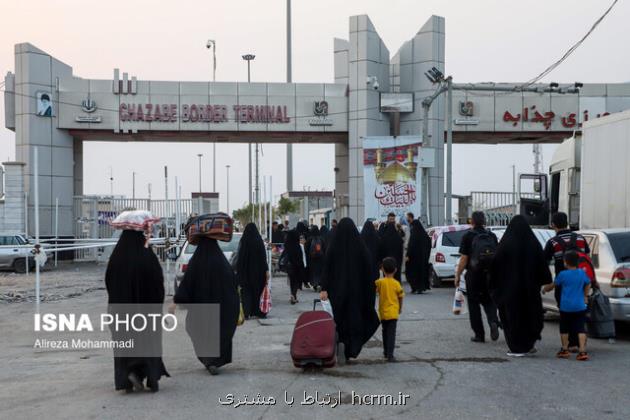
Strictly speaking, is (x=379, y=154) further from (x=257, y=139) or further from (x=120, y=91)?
(x=120, y=91)

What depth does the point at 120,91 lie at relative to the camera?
30.9 metres

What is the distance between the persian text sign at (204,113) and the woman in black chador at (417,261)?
546 inches

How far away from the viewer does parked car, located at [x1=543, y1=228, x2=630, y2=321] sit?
10.2m

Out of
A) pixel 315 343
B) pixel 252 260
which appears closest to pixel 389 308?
pixel 315 343

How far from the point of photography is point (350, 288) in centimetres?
874

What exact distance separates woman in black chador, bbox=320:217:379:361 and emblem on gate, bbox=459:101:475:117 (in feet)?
77.7

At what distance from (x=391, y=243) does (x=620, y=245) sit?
8.47m

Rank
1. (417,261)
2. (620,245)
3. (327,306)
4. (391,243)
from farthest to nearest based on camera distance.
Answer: (391,243), (417,261), (620,245), (327,306)

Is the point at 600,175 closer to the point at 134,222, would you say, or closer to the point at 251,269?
the point at 251,269

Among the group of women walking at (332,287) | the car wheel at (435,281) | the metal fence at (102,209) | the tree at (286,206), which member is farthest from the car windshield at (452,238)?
the tree at (286,206)

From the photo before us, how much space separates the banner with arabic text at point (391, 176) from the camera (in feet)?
92.7

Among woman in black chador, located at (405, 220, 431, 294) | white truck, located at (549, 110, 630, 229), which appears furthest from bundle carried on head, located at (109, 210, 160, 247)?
woman in black chador, located at (405, 220, 431, 294)

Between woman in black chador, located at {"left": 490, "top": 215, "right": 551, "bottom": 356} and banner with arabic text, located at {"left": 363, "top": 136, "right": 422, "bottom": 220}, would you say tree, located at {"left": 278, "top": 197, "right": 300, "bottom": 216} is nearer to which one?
banner with arabic text, located at {"left": 363, "top": 136, "right": 422, "bottom": 220}

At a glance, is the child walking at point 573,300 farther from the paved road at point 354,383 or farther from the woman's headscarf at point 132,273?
the woman's headscarf at point 132,273
